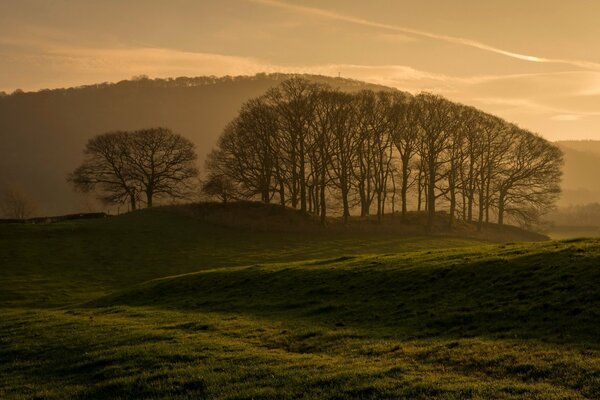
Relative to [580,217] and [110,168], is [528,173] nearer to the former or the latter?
[580,217]

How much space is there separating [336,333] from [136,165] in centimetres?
8865

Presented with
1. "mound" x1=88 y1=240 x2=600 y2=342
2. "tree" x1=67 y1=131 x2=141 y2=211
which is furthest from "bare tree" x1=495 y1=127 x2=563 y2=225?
"mound" x1=88 y1=240 x2=600 y2=342

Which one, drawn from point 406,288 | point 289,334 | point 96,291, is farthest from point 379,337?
point 96,291

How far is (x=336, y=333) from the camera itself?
2286cm

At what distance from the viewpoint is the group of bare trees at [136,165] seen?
102375 mm

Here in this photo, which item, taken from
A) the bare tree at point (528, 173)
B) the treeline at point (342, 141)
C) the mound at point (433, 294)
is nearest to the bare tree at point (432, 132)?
the treeline at point (342, 141)

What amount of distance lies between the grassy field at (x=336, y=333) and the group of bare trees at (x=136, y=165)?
57.8m

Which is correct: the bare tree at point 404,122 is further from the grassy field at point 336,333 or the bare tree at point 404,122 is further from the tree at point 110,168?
the grassy field at point 336,333

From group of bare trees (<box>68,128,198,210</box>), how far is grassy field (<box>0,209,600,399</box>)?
190ft

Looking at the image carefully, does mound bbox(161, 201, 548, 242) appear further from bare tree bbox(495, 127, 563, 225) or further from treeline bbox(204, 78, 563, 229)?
bare tree bbox(495, 127, 563, 225)

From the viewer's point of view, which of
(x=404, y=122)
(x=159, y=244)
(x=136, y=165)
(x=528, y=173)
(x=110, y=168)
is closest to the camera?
(x=159, y=244)

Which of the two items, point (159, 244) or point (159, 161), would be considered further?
point (159, 161)

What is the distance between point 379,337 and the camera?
2170 centimetres

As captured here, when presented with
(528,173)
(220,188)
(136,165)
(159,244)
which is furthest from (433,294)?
(136,165)
